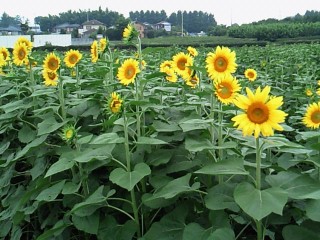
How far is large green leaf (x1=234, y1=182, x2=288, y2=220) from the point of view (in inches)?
57.9

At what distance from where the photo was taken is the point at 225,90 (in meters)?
1.93

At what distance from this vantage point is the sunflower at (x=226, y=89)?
1912 millimetres

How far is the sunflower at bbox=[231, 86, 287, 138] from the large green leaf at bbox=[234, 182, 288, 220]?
18 centimetres

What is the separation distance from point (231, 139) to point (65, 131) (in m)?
0.68

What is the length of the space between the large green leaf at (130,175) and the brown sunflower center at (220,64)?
503 millimetres

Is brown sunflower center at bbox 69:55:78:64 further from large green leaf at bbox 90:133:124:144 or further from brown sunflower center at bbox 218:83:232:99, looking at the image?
brown sunflower center at bbox 218:83:232:99

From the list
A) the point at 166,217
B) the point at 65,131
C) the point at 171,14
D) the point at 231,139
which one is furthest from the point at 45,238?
the point at 171,14

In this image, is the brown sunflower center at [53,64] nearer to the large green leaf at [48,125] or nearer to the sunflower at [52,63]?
the sunflower at [52,63]

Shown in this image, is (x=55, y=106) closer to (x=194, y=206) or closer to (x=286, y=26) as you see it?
(x=194, y=206)

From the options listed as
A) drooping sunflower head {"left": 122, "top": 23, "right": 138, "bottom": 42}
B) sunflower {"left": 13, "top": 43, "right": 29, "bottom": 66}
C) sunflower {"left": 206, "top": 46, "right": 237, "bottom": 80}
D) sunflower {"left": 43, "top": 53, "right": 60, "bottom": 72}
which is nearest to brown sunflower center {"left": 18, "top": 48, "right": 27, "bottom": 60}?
sunflower {"left": 13, "top": 43, "right": 29, "bottom": 66}

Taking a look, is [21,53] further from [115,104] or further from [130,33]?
[115,104]

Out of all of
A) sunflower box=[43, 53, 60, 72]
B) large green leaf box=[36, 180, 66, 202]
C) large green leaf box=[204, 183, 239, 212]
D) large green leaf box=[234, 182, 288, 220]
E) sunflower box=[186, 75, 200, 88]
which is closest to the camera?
large green leaf box=[234, 182, 288, 220]

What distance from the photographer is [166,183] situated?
1.95m

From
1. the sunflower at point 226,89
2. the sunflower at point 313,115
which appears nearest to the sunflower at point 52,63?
the sunflower at point 226,89
